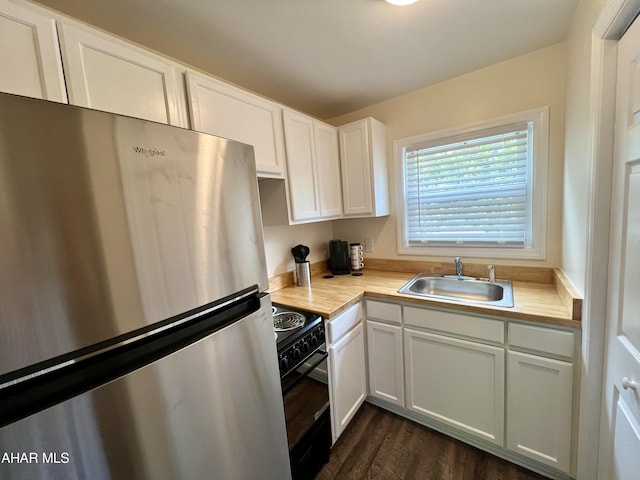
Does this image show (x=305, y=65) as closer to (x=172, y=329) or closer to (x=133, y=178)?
(x=133, y=178)

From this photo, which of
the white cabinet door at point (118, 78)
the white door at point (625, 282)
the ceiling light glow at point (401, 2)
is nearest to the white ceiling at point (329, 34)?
the ceiling light glow at point (401, 2)

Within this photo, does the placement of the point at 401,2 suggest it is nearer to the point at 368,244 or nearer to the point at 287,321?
the point at 287,321

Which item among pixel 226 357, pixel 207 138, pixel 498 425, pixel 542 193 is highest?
pixel 207 138

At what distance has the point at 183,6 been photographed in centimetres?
111

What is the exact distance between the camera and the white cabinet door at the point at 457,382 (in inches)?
57.6

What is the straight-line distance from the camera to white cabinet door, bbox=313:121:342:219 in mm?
1965

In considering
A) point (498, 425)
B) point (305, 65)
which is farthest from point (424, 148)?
point (498, 425)

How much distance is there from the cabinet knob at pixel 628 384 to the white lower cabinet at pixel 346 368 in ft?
3.78

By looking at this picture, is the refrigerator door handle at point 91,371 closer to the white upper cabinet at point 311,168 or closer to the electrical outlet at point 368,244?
the white upper cabinet at point 311,168

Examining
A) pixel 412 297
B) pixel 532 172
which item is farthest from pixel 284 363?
pixel 532 172

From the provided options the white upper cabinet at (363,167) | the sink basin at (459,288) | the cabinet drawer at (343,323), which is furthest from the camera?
the white upper cabinet at (363,167)

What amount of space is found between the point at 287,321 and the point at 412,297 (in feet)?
2.59

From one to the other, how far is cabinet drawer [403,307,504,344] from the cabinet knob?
1.70 ft

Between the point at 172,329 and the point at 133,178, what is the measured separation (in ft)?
1.42
